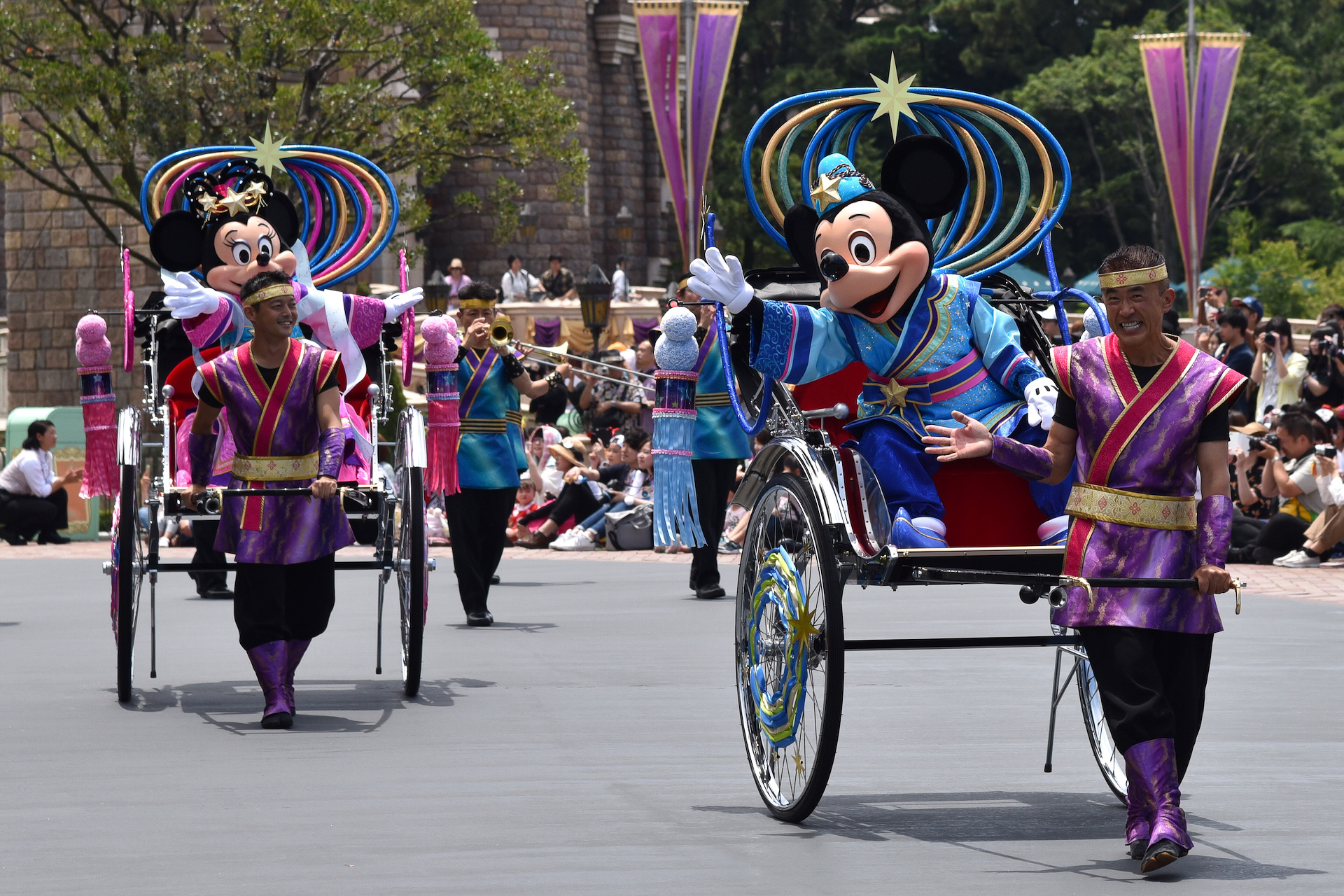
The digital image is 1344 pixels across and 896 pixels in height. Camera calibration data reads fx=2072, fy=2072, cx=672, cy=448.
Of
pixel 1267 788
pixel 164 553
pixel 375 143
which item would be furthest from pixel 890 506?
pixel 375 143

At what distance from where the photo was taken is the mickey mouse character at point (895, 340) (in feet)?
18.2

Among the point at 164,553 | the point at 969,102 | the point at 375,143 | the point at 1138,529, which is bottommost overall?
the point at 164,553

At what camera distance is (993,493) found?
5.56 m

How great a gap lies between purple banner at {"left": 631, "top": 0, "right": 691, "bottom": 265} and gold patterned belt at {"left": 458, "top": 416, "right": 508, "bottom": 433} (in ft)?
28.4

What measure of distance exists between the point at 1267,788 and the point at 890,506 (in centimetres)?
137

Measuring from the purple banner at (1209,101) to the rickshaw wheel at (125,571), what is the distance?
14.1 meters

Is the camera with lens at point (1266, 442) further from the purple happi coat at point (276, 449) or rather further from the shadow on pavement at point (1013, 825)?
the shadow on pavement at point (1013, 825)

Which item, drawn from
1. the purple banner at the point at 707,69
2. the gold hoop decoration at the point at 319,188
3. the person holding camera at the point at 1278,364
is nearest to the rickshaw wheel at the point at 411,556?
the gold hoop decoration at the point at 319,188

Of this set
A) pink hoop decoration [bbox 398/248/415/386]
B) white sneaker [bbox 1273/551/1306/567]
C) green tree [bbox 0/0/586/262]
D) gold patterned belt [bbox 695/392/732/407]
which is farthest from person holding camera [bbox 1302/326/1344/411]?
green tree [bbox 0/0/586/262]

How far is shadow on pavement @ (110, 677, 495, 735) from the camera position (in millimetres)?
7137

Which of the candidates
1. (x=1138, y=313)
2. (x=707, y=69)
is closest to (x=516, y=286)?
(x=707, y=69)

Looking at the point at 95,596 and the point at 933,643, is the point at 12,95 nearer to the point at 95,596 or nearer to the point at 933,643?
the point at 95,596

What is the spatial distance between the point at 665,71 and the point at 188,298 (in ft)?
39.2

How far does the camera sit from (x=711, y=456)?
1169 cm
